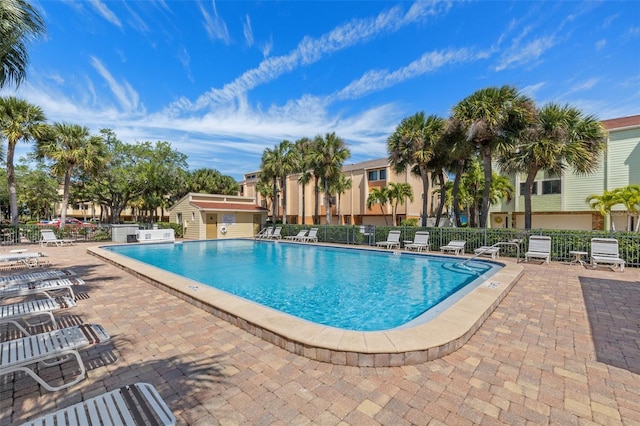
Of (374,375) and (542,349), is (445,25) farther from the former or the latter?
(374,375)

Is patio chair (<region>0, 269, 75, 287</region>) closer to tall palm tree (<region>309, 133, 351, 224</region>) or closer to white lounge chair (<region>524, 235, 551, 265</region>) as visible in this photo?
white lounge chair (<region>524, 235, 551, 265</region>)

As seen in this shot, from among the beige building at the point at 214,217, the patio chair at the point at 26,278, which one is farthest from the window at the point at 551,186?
the patio chair at the point at 26,278

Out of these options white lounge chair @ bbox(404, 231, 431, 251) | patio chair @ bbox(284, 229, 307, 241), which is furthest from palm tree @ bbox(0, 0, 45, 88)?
patio chair @ bbox(284, 229, 307, 241)

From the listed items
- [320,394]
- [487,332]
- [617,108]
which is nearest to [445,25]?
[487,332]

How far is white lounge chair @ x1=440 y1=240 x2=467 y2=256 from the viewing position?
13510 millimetres

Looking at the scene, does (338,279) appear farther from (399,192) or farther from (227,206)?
(399,192)

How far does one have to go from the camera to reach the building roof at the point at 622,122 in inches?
810

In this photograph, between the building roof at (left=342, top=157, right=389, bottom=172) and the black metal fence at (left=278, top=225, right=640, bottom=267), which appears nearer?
the black metal fence at (left=278, top=225, right=640, bottom=267)

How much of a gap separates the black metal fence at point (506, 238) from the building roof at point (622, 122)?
16.1 meters

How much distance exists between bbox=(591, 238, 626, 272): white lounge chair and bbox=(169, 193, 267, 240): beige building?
898 inches

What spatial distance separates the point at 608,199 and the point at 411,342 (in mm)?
23394

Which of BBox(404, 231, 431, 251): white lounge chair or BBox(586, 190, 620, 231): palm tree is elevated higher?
BBox(586, 190, 620, 231): palm tree

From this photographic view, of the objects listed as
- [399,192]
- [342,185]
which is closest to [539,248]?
[399,192]

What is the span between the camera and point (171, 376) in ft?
10.4
